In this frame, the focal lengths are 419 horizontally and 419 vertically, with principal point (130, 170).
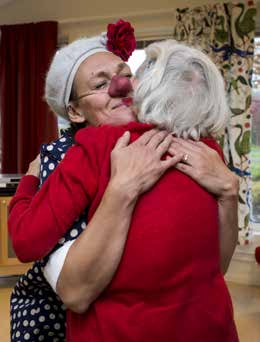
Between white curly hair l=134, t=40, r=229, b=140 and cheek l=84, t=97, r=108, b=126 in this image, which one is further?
cheek l=84, t=97, r=108, b=126

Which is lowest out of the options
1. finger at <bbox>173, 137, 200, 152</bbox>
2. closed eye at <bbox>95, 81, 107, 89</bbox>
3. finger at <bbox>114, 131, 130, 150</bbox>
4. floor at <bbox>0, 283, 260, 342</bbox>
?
floor at <bbox>0, 283, 260, 342</bbox>

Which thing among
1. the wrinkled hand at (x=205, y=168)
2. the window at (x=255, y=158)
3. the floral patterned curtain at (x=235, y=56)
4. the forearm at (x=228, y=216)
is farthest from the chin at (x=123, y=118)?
the window at (x=255, y=158)

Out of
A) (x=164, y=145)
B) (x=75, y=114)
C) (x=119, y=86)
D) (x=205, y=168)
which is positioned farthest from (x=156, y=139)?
(x=75, y=114)

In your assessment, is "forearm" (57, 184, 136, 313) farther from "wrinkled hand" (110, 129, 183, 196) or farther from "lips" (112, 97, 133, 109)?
"lips" (112, 97, 133, 109)

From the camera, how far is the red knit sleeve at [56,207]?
2.48ft

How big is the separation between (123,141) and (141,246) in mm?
206

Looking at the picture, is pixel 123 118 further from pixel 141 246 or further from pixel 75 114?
pixel 141 246

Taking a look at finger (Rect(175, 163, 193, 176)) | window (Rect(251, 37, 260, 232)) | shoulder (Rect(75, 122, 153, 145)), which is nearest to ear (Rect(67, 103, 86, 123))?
shoulder (Rect(75, 122, 153, 145))

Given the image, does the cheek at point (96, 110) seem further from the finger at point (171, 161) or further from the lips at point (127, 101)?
the finger at point (171, 161)

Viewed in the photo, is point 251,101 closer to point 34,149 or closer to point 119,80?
point 34,149

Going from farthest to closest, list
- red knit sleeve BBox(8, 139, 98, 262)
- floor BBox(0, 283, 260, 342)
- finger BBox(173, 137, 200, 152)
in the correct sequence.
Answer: floor BBox(0, 283, 260, 342) → finger BBox(173, 137, 200, 152) → red knit sleeve BBox(8, 139, 98, 262)

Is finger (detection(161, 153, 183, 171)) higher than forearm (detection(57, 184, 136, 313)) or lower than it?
higher

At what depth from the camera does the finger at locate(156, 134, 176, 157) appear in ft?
2.71

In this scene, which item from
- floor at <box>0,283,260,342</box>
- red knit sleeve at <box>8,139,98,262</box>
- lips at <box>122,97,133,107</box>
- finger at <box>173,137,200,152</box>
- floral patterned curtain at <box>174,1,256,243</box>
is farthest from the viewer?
floral patterned curtain at <box>174,1,256,243</box>
